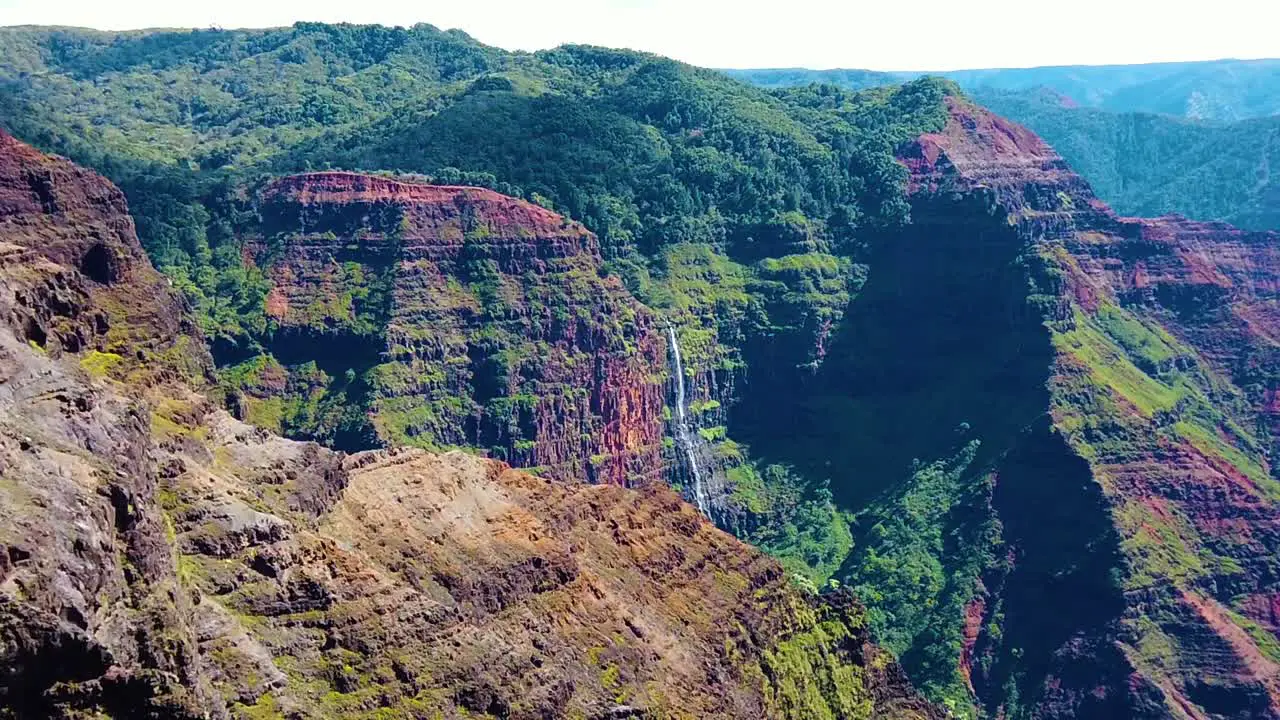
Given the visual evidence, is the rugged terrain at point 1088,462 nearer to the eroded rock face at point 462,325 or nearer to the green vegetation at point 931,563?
the green vegetation at point 931,563

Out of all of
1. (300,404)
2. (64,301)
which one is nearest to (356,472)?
(64,301)

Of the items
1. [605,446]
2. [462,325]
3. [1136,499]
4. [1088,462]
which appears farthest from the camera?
[605,446]

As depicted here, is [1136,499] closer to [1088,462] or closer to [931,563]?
[1088,462]

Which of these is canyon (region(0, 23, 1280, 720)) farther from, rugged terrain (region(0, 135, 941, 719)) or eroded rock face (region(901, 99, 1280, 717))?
eroded rock face (region(901, 99, 1280, 717))

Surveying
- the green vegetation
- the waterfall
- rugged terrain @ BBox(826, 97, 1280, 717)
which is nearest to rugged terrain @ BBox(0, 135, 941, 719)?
the green vegetation

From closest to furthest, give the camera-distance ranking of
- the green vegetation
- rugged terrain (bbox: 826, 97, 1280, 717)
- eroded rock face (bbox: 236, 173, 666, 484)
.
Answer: rugged terrain (bbox: 826, 97, 1280, 717) < the green vegetation < eroded rock face (bbox: 236, 173, 666, 484)

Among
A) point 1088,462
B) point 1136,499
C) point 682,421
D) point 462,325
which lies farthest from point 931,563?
point 462,325
